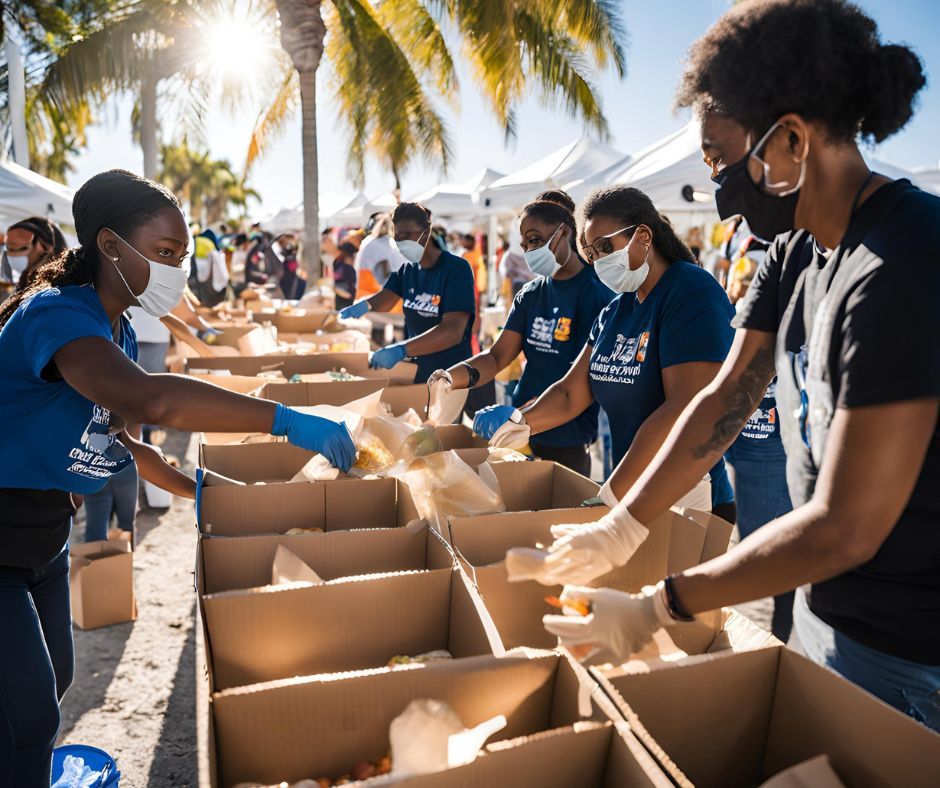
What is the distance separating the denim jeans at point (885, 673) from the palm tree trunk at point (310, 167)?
930 centimetres

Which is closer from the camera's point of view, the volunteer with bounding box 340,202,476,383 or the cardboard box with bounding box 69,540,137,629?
the cardboard box with bounding box 69,540,137,629

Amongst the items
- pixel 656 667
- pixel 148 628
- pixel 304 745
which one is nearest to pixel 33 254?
pixel 148 628

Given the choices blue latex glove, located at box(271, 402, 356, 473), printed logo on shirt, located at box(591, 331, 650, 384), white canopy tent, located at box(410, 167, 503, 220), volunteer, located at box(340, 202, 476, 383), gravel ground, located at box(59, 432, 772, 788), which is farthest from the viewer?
white canopy tent, located at box(410, 167, 503, 220)

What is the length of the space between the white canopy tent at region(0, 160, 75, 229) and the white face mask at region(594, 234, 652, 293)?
7.98m

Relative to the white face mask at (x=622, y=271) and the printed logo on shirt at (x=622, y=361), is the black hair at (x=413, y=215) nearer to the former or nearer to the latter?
the white face mask at (x=622, y=271)

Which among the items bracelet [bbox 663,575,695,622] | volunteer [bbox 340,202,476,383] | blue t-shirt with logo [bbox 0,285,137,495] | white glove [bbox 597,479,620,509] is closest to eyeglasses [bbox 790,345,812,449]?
bracelet [bbox 663,575,695,622]

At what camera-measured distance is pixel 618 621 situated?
1.16 metres

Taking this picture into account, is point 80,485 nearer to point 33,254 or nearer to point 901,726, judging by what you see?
point 901,726

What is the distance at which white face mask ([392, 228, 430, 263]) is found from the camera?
4234 millimetres

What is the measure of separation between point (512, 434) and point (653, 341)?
0.79m

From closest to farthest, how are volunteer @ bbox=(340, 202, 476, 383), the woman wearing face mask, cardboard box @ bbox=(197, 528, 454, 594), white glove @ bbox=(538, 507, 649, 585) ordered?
white glove @ bbox=(538, 507, 649, 585) < cardboard box @ bbox=(197, 528, 454, 594) < the woman wearing face mask < volunteer @ bbox=(340, 202, 476, 383)

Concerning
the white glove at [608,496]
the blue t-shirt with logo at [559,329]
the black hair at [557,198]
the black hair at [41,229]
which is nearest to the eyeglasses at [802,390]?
the white glove at [608,496]

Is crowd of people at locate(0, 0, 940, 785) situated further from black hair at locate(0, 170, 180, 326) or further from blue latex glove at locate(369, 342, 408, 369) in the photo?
blue latex glove at locate(369, 342, 408, 369)

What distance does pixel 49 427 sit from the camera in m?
1.57
